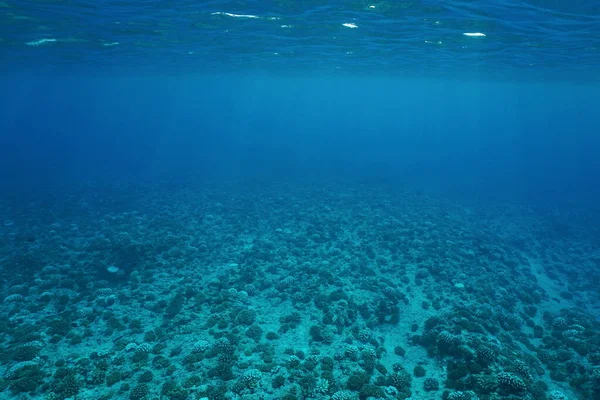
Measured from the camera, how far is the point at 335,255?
2167 cm

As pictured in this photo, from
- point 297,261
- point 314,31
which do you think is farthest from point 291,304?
point 314,31

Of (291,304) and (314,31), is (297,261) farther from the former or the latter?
(314,31)

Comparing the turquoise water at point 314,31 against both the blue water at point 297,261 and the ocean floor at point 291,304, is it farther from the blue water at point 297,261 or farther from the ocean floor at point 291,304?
the ocean floor at point 291,304

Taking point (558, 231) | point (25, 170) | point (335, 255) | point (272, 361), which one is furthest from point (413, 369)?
point (25, 170)

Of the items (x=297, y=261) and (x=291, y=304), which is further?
(x=297, y=261)

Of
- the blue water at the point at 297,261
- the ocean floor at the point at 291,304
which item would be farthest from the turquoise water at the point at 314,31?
the ocean floor at the point at 291,304

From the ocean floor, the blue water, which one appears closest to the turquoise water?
the blue water

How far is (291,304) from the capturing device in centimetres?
1666

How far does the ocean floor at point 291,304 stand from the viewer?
11375 mm

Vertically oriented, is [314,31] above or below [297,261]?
above

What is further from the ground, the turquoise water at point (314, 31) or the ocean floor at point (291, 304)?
the turquoise water at point (314, 31)

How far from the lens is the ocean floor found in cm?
1138

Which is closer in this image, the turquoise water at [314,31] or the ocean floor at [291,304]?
Answer: the ocean floor at [291,304]

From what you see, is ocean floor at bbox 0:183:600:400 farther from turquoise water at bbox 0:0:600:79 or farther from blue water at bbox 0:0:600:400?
turquoise water at bbox 0:0:600:79
